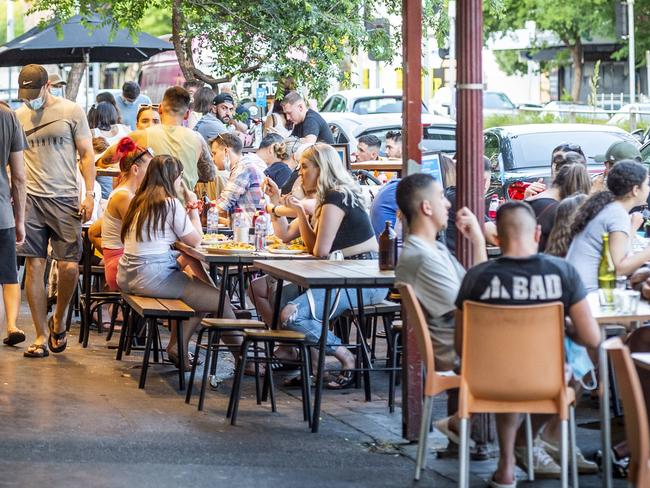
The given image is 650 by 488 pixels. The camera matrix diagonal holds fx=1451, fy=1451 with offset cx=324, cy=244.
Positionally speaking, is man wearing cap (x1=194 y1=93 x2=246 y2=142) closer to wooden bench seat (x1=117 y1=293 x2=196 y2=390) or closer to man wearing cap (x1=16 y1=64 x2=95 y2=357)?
man wearing cap (x1=16 y1=64 x2=95 y2=357)

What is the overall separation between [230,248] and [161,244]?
49 cm

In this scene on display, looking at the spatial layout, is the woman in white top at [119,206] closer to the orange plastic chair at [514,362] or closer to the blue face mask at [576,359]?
the blue face mask at [576,359]

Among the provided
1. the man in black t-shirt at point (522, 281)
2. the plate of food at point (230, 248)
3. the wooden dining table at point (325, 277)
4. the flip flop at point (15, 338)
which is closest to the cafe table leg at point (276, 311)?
the wooden dining table at point (325, 277)

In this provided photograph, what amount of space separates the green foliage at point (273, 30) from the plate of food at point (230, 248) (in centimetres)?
648

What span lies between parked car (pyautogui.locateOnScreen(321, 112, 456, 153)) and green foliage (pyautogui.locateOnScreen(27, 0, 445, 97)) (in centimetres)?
271

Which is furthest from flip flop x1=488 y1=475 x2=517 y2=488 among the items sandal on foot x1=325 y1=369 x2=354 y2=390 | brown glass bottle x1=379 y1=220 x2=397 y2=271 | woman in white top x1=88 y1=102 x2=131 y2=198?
woman in white top x1=88 y1=102 x2=131 y2=198

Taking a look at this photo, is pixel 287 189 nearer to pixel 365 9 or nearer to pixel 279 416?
pixel 279 416

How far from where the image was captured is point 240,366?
8742mm

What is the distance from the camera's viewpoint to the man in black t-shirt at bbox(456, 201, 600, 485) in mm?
6438

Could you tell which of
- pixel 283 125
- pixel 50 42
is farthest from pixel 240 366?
pixel 50 42

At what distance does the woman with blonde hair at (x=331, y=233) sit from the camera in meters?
9.71

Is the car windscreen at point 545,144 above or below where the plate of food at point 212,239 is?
above

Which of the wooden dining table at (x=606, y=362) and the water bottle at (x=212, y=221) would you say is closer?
the wooden dining table at (x=606, y=362)

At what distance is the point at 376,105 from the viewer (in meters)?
28.7
